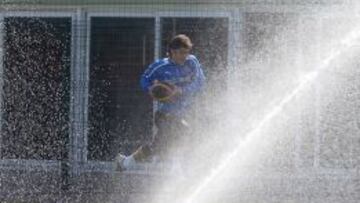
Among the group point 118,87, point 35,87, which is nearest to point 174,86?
point 118,87

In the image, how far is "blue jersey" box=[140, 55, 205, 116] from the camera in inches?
357

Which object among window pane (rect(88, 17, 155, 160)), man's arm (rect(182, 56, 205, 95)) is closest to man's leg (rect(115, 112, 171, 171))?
man's arm (rect(182, 56, 205, 95))

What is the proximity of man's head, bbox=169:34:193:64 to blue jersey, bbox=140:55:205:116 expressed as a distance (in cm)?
7

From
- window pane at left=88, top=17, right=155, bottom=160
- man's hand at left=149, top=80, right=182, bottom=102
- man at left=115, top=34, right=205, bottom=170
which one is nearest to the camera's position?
man's hand at left=149, top=80, right=182, bottom=102

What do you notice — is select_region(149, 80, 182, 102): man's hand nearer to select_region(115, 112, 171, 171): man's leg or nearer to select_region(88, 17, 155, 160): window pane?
select_region(115, 112, 171, 171): man's leg

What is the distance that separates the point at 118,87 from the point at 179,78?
2.21 metres

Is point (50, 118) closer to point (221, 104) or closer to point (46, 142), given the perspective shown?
point (46, 142)

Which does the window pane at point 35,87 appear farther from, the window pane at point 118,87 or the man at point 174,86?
the man at point 174,86

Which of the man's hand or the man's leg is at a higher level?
the man's hand

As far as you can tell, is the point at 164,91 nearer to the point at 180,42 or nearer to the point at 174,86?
the point at 174,86

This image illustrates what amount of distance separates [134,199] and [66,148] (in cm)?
199

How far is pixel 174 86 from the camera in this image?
29.6ft

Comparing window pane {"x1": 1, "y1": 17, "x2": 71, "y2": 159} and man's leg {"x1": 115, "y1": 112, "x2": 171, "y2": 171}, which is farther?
window pane {"x1": 1, "y1": 17, "x2": 71, "y2": 159}

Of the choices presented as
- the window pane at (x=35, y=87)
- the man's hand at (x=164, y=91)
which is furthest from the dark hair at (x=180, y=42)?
the window pane at (x=35, y=87)
